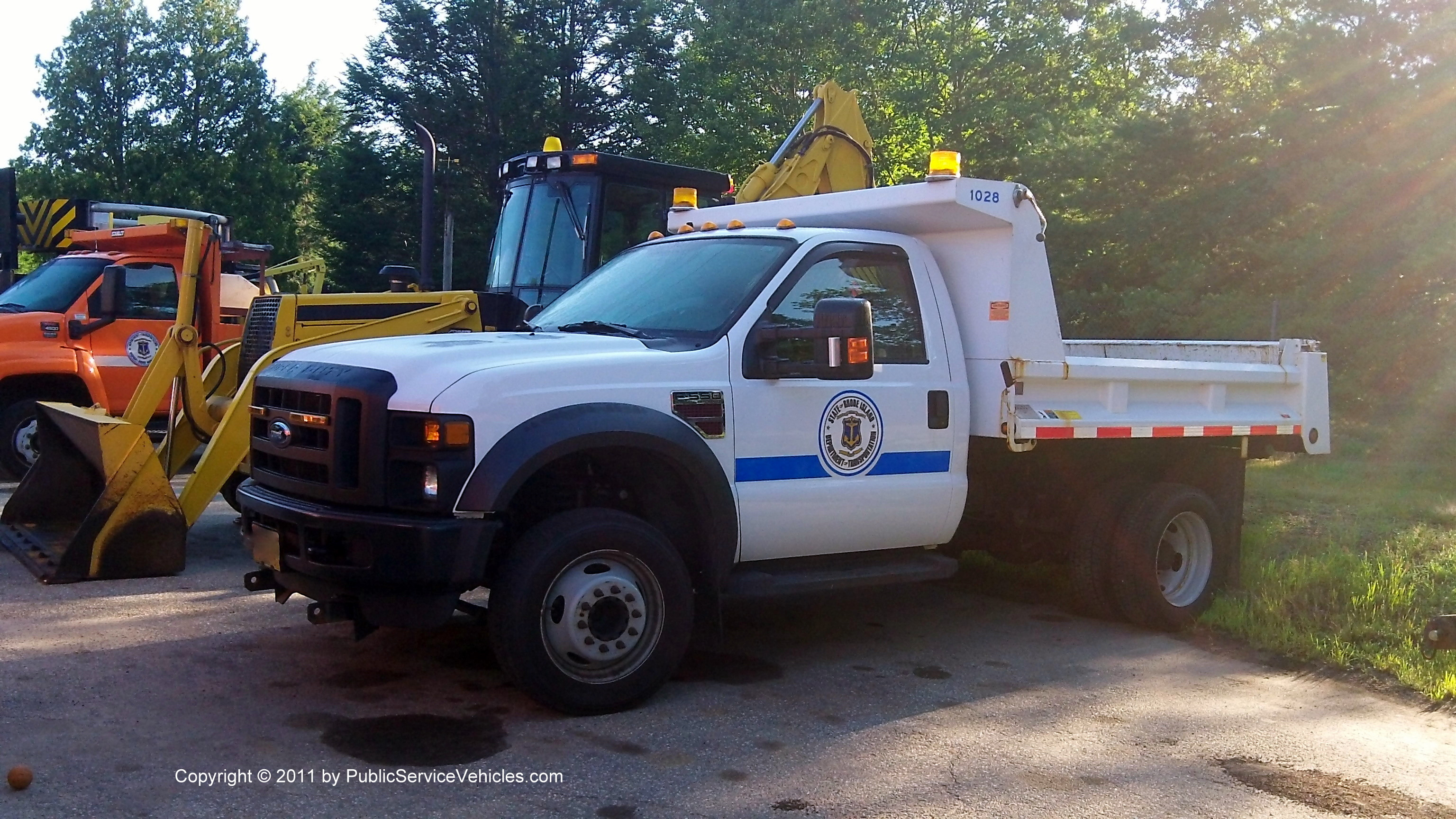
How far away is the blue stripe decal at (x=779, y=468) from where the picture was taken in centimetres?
563

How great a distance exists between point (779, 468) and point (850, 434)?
0.42 meters

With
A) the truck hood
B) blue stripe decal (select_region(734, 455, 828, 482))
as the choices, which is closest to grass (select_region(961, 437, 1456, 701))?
blue stripe decal (select_region(734, 455, 828, 482))

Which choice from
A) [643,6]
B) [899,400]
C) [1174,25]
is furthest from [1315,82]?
[643,6]

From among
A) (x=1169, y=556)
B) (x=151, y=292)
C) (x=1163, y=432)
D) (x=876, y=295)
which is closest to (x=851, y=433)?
(x=876, y=295)

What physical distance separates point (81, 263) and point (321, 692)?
24.8 ft

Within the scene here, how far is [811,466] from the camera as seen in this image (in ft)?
19.2

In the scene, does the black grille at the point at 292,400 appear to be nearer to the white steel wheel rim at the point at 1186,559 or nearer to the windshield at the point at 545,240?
the white steel wheel rim at the point at 1186,559

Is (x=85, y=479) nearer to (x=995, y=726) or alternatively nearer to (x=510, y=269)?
(x=510, y=269)

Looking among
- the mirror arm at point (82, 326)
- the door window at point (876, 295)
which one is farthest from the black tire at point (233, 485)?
the door window at point (876, 295)

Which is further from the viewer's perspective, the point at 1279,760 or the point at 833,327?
the point at 833,327

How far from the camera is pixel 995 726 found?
209 inches

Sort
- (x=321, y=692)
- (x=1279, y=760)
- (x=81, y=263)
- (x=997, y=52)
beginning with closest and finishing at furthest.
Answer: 1. (x=1279, y=760)
2. (x=321, y=692)
3. (x=81, y=263)
4. (x=997, y=52)

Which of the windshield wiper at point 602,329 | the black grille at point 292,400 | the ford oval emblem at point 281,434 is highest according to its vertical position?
the windshield wiper at point 602,329

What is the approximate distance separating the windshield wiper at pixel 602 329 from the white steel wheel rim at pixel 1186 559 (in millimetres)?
3392
